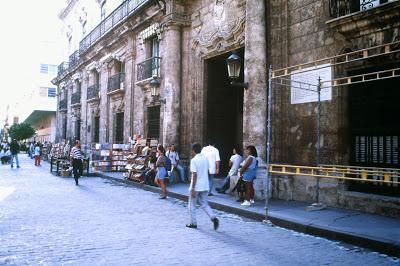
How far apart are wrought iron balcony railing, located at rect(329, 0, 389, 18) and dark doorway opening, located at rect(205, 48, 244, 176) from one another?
17.1 feet

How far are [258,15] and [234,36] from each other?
5.67 feet

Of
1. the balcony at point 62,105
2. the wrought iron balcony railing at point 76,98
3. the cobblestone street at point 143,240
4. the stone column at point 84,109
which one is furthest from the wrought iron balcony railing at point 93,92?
the cobblestone street at point 143,240

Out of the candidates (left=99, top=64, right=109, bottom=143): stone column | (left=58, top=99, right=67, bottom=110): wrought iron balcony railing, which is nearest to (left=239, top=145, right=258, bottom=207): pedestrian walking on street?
(left=99, top=64, right=109, bottom=143): stone column

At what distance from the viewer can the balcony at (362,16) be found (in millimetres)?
7000

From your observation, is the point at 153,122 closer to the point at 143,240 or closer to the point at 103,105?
the point at 103,105

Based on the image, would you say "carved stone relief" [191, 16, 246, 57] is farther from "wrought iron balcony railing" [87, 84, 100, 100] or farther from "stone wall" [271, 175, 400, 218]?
"wrought iron balcony railing" [87, 84, 100, 100]

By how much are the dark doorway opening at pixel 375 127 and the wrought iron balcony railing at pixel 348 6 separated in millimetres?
1342

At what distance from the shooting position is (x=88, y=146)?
23.8m

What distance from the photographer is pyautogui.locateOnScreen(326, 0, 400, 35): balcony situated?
7.00 m

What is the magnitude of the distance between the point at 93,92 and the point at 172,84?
35.8 ft

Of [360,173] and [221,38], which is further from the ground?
[221,38]

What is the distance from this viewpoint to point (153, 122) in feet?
52.7

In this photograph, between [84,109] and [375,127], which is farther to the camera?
[84,109]

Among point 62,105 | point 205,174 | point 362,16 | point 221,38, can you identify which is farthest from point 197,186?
point 62,105
